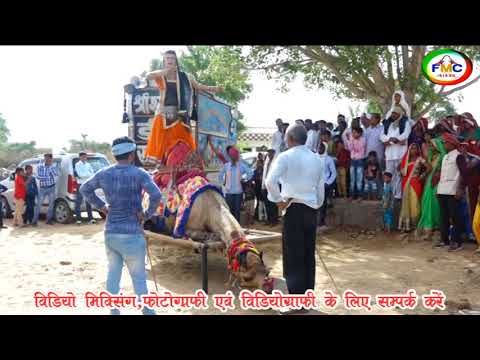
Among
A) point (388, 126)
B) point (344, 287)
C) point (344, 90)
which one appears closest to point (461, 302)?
point (344, 287)

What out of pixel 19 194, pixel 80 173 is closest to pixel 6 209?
pixel 19 194

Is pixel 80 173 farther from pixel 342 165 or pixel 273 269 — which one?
pixel 273 269

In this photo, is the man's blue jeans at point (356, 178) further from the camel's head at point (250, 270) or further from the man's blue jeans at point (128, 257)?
the man's blue jeans at point (128, 257)

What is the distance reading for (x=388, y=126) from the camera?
30.2ft

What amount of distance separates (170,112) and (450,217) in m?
5.00

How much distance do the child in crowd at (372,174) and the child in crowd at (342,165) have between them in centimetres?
50

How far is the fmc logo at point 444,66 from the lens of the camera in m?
9.37

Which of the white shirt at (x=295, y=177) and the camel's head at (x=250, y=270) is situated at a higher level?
the white shirt at (x=295, y=177)

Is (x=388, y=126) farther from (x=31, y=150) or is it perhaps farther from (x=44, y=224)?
(x=31, y=150)

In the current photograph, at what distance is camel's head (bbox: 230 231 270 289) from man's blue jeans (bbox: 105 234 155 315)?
1.03 meters

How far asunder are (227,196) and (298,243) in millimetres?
4451

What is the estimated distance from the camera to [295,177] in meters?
4.74

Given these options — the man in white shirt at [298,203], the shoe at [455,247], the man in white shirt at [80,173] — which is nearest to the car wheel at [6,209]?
the man in white shirt at [80,173]

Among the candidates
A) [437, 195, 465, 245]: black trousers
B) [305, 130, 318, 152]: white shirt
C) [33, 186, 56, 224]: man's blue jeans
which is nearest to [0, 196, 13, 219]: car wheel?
[33, 186, 56, 224]: man's blue jeans
